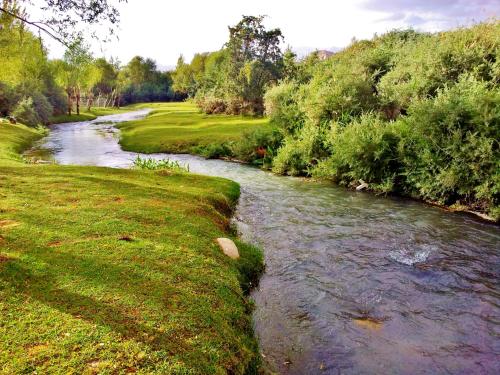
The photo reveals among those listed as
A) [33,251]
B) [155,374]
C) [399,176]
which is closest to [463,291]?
[155,374]

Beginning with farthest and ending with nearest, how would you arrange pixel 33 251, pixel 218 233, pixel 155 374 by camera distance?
1. pixel 218 233
2. pixel 33 251
3. pixel 155 374

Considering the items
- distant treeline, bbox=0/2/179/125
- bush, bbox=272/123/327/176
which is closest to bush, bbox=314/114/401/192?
bush, bbox=272/123/327/176

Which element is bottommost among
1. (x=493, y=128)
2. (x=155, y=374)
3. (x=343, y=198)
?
(x=343, y=198)

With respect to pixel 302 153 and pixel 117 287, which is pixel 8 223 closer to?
pixel 117 287

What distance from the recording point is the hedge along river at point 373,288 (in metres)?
8.62

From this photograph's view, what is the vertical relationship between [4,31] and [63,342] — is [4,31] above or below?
above

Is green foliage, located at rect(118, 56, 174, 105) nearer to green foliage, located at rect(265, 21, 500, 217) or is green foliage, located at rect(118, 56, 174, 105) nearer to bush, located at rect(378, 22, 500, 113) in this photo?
green foliage, located at rect(265, 21, 500, 217)

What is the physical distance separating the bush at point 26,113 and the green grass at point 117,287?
5251 centimetres

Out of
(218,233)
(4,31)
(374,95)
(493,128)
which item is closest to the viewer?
(218,233)

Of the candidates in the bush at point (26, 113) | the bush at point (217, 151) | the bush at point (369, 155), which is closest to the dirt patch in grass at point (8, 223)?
the bush at point (369, 155)

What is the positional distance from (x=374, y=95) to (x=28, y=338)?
101 feet

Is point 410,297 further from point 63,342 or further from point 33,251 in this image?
point 33,251

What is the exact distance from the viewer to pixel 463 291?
11.6 meters

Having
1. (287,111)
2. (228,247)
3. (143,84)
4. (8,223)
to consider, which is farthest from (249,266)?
(143,84)
